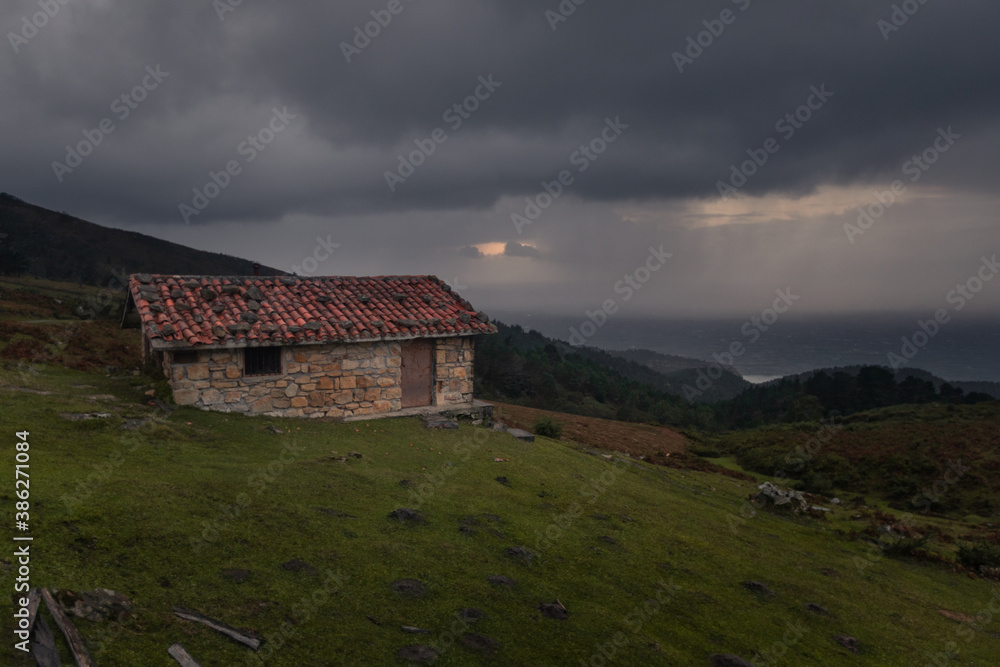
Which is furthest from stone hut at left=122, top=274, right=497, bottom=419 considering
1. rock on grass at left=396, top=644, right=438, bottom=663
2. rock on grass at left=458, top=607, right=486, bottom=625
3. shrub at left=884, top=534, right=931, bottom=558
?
shrub at left=884, top=534, right=931, bottom=558

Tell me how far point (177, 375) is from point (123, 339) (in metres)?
13.8

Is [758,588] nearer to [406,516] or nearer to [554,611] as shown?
[554,611]

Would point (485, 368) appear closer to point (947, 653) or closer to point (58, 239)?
point (947, 653)

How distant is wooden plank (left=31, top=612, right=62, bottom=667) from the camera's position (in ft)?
16.1

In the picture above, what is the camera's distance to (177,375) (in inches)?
586

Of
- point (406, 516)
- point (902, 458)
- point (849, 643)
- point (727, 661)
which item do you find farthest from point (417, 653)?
point (902, 458)

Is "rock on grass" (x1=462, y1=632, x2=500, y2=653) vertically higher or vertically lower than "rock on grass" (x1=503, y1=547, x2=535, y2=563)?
lower

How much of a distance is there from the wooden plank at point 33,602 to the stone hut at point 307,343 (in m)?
9.44

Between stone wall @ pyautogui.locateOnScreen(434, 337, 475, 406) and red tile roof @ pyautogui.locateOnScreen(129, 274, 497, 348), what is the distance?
0.65 m

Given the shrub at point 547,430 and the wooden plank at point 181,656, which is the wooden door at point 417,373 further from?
the wooden plank at point 181,656

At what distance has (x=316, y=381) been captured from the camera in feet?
55.5

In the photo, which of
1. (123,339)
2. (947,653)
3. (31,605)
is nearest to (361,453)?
(31,605)

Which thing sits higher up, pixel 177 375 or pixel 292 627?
pixel 177 375

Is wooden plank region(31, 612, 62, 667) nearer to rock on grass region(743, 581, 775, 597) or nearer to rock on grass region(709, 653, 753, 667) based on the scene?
rock on grass region(709, 653, 753, 667)
